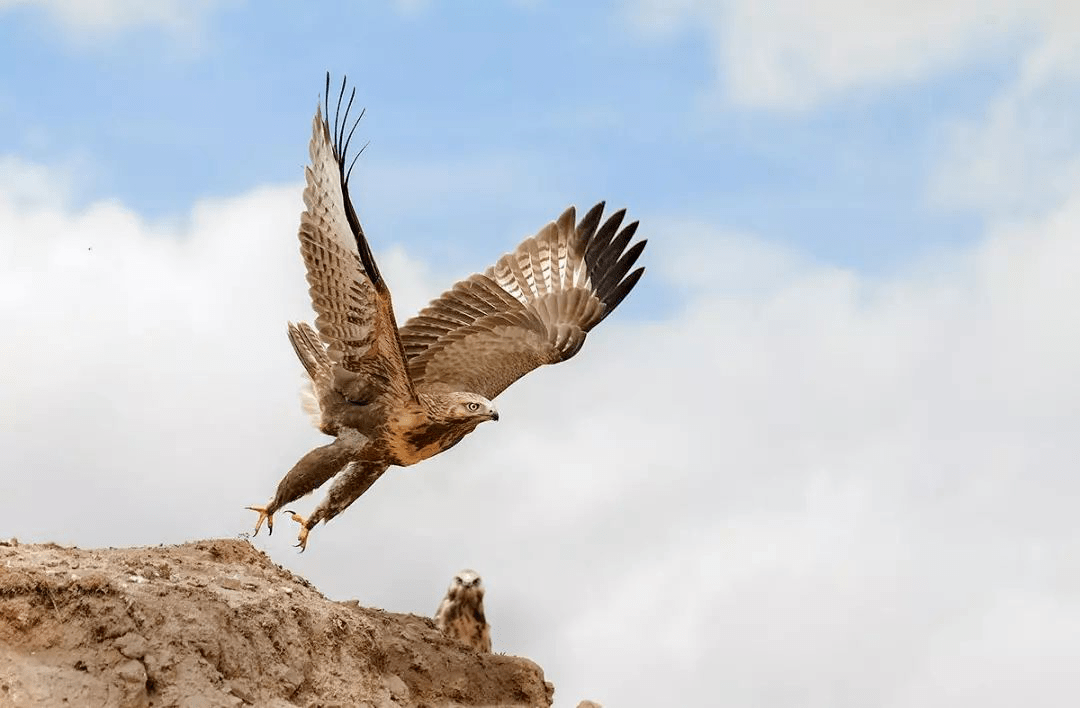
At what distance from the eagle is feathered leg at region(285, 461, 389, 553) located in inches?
0.4

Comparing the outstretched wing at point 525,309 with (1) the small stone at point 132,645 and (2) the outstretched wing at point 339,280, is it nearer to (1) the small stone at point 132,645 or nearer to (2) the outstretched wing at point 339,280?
(2) the outstretched wing at point 339,280

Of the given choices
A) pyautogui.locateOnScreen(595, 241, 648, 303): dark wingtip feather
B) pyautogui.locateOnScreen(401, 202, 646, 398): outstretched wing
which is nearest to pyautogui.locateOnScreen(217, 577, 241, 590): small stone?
pyautogui.locateOnScreen(401, 202, 646, 398): outstretched wing

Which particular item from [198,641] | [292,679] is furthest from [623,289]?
[198,641]

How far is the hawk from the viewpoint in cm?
1130

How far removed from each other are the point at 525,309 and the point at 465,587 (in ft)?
10.6

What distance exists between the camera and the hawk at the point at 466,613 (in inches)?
445

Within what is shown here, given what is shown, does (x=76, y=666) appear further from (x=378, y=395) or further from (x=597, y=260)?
(x=597, y=260)

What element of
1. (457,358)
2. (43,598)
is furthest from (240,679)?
(457,358)

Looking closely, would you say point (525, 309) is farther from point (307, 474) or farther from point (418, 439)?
point (307, 474)

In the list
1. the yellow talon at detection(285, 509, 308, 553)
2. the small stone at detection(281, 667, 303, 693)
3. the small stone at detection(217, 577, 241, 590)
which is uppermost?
the yellow talon at detection(285, 509, 308, 553)

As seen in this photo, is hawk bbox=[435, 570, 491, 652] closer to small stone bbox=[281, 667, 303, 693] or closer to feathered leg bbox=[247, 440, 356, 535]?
feathered leg bbox=[247, 440, 356, 535]

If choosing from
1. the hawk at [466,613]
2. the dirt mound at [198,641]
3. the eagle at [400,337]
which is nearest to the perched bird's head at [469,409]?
the eagle at [400,337]

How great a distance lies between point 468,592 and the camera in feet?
37.4

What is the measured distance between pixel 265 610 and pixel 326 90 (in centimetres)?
389
